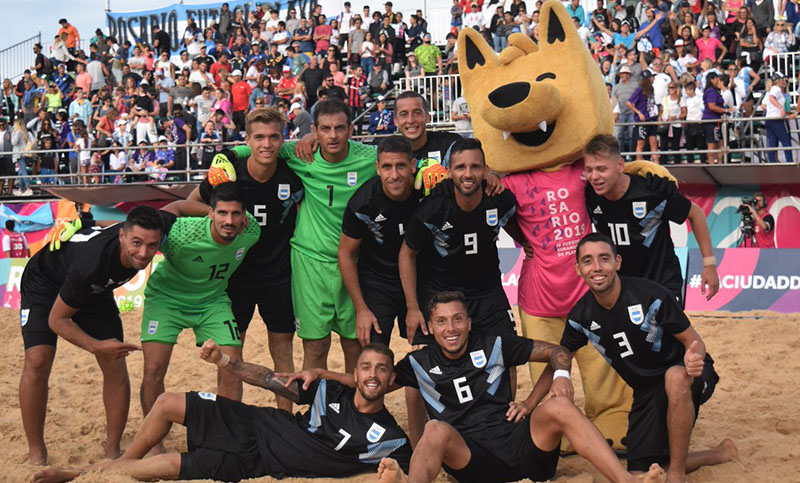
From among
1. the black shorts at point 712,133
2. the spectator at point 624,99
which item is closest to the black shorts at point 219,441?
the spectator at point 624,99

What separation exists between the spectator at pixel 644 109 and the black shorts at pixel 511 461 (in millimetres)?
9676

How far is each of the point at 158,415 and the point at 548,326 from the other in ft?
8.21

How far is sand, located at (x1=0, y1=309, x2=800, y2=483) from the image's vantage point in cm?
527

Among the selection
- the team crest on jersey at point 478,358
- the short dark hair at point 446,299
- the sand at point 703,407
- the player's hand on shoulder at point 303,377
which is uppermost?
the short dark hair at point 446,299

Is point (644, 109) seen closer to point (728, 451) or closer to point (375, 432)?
point (728, 451)

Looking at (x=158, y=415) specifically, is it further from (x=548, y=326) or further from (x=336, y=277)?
(x=548, y=326)

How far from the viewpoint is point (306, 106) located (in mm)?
16719

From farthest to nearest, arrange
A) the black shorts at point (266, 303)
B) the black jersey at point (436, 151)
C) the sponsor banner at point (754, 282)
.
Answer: the sponsor banner at point (754, 282)
the black shorts at point (266, 303)
the black jersey at point (436, 151)

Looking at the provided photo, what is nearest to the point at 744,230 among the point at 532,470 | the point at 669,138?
the point at 669,138

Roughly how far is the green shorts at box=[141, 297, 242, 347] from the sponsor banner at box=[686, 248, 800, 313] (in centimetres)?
626

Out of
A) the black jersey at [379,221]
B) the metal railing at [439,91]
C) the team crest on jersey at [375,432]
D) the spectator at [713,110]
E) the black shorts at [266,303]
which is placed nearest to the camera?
the team crest on jersey at [375,432]

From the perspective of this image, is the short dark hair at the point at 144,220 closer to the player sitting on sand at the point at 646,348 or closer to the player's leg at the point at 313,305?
Answer: the player's leg at the point at 313,305

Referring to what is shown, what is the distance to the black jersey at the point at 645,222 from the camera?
5523mm

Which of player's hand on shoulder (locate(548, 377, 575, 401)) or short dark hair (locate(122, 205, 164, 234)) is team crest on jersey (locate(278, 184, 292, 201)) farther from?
player's hand on shoulder (locate(548, 377, 575, 401))
